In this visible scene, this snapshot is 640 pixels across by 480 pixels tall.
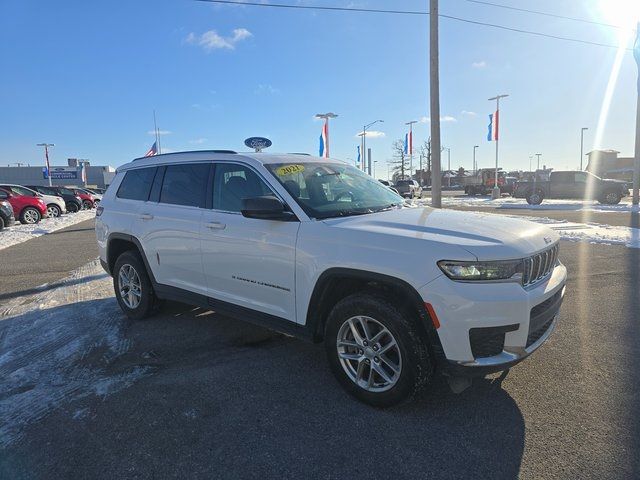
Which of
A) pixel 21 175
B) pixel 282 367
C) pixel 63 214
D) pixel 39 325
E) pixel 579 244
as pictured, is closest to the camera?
pixel 282 367

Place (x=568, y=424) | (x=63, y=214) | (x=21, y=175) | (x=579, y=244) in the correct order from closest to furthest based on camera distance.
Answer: (x=568, y=424) < (x=579, y=244) < (x=63, y=214) < (x=21, y=175)

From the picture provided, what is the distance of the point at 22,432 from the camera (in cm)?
296

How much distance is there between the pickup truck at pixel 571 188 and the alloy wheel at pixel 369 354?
24826mm

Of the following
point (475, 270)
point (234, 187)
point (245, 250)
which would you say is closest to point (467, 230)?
point (475, 270)

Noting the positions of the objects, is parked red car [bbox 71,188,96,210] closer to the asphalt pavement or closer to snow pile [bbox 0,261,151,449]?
snow pile [bbox 0,261,151,449]

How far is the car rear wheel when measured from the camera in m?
21.6

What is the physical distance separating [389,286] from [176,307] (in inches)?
142

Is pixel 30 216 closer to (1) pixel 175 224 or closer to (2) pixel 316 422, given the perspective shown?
(1) pixel 175 224

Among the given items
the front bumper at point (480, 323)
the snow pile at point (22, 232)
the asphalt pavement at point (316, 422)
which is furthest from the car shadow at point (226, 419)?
the snow pile at point (22, 232)

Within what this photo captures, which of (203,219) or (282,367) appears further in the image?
(203,219)

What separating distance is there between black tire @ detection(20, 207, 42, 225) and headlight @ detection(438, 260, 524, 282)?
20.0 meters

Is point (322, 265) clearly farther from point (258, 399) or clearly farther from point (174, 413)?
point (174, 413)

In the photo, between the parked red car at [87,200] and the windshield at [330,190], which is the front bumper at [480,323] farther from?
the parked red car at [87,200]

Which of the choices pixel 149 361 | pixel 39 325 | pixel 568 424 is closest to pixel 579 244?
pixel 568 424
